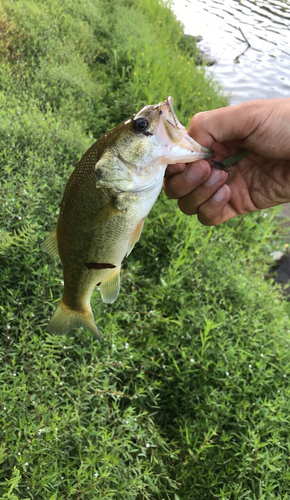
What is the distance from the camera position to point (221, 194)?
2242 millimetres

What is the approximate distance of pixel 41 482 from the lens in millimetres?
1948

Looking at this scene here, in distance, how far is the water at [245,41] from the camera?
9673 millimetres

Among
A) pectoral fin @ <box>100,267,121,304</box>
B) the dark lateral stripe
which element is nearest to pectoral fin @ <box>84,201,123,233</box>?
the dark lateral stripe

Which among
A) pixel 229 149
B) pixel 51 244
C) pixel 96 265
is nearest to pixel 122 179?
pixel 96 265

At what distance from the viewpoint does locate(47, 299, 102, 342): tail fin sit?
1.95 m

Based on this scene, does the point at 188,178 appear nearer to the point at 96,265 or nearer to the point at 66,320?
the point at 96,265

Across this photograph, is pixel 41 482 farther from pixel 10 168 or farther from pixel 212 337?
pixel 10 168

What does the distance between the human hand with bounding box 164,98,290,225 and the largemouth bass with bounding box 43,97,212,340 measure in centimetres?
49

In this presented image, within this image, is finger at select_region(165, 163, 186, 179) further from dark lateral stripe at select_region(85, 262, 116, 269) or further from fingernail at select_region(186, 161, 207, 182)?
dark lateral stripe at select_region(85, 262, 116, 269)

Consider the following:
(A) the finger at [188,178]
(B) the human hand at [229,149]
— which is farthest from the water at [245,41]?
(A) the finger at [188,178]

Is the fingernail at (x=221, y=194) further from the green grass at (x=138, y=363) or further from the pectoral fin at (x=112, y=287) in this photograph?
the green grass at (x=138, y=363)

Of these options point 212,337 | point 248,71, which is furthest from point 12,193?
point 248,71

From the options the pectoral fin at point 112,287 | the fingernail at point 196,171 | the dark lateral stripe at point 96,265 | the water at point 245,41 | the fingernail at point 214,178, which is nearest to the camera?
the dark lateral stripe at point 96,265

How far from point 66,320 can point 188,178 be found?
104 cm
